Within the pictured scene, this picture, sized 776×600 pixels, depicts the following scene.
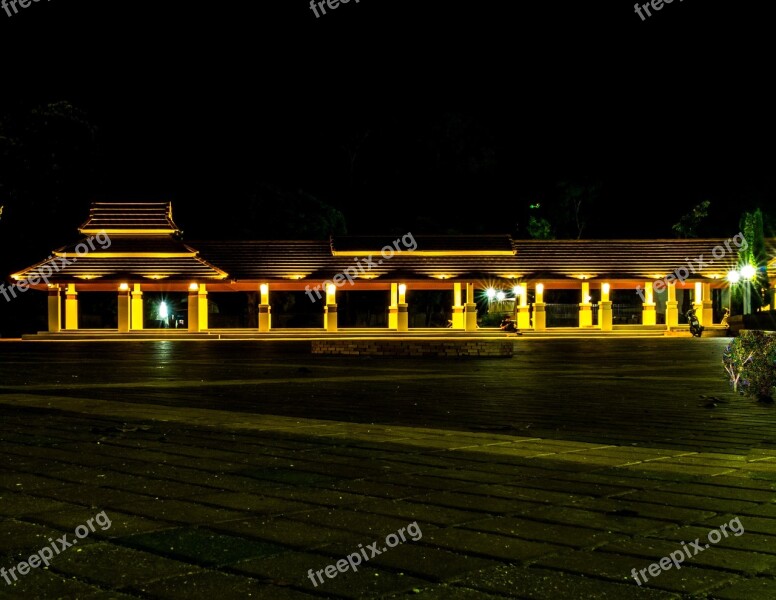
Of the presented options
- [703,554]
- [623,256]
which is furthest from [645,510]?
[623,256]

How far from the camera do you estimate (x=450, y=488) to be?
5320mm

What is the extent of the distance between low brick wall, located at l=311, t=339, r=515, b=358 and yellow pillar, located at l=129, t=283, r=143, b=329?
776 inches

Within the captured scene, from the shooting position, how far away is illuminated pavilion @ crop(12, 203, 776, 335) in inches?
1473

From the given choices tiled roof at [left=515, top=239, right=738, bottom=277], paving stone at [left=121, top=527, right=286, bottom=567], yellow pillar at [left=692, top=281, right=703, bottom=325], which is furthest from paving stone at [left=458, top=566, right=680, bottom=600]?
yellow pillar at [left=692, top=281, right=703, bottom=325]

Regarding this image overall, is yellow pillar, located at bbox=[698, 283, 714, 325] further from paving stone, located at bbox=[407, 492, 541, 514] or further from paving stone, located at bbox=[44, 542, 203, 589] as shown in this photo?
paving stone, located at bbox=[44, 542, 203, 589]

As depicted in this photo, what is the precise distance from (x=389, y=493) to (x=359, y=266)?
33502 millimetres

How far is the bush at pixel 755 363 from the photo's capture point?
10.3 metres

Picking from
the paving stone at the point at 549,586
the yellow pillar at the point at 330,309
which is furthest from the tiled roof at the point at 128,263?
the paving stone at the point at 549,586

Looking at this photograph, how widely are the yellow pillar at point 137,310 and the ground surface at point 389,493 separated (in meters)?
28.7

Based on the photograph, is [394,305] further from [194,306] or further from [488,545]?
[488,545]

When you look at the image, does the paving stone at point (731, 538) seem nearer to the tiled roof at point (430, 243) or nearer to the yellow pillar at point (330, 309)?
the yellow pillar at point (330, 309)

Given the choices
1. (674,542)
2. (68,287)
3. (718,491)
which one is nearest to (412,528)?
(674,542)

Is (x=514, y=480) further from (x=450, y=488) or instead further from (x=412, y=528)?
(x=412, y=528)

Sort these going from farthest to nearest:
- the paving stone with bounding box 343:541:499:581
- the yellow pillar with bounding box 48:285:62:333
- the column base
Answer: the column base, the yellow pillar with bounding box 48:285:62:333, the paving stone with bounding box 343:541:499:581
